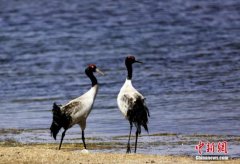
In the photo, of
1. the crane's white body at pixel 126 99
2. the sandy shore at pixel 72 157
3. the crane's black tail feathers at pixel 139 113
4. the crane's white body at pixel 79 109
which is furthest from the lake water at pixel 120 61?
the sandy shore at pixel 72 157

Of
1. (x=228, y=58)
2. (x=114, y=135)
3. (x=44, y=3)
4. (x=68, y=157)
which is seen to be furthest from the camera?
(x=44, y=3)

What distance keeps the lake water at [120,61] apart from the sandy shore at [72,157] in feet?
3.95

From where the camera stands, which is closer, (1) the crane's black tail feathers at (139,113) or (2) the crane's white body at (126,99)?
(1) the crane's black tail feathers at (139,113)

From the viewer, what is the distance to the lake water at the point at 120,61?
61.0ft

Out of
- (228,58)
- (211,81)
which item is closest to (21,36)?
(228,58)

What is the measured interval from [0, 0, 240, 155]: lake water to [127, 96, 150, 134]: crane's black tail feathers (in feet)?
1.84

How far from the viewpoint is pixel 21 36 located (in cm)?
3650

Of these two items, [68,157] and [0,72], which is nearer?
[68,157]

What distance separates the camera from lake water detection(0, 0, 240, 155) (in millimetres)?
18578

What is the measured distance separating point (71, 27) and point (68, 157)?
2507 centimetres

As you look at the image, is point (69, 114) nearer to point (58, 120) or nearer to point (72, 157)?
point (58, 120)

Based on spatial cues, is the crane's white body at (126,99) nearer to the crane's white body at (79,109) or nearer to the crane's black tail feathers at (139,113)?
the crane's black tail feathers at (139,113)

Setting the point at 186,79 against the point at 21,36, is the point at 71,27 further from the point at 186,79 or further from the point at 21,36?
the point at 186,79

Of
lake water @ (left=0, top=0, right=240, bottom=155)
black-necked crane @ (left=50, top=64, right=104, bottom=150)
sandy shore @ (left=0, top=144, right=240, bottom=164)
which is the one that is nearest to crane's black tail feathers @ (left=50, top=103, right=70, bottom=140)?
black-necked crane @ (left=50, top=64, right=104, bottom=150)
